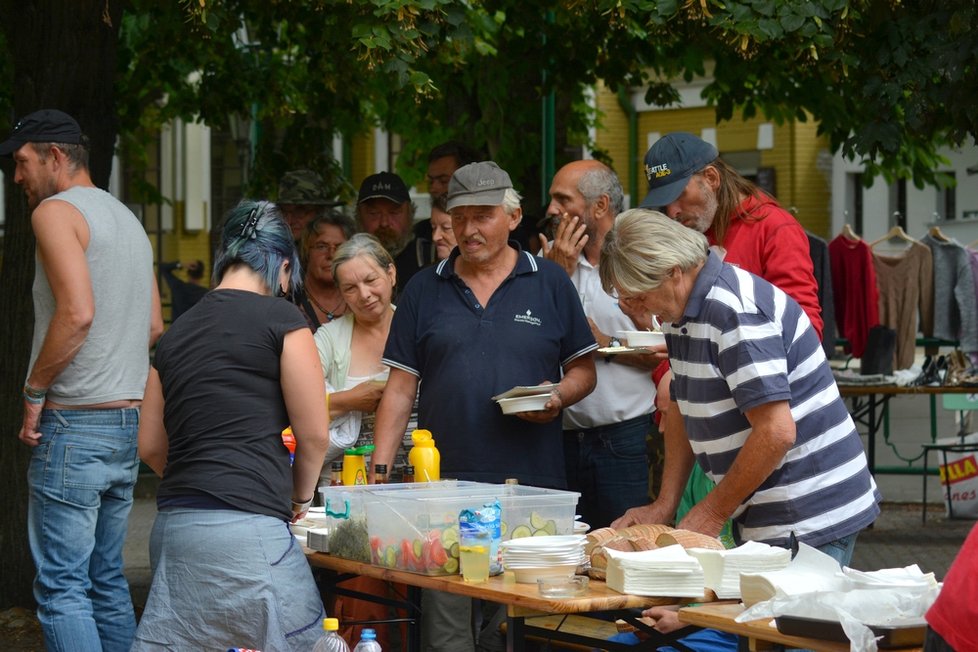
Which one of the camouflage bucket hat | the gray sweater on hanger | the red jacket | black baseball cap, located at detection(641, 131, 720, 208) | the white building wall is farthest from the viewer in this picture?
the white building wall

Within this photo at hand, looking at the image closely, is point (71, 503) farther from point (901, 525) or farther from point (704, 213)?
point (901, 525)

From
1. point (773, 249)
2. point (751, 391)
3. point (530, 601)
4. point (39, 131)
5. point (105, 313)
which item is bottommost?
point (530, 601)

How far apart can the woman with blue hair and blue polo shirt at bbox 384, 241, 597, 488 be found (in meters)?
1.11

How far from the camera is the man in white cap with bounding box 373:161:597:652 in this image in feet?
16.7

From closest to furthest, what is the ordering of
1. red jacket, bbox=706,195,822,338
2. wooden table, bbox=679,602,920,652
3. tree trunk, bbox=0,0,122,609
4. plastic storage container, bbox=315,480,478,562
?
wooden table, bbox=679,602,920,652, plastic storage container, bbox=315,480,478,562, red jacket, bbox=706,195,822,338, tree trunk, bbox=0,0,122,609

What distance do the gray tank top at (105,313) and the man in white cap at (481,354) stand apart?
3.17ft

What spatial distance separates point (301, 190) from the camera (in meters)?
7.30

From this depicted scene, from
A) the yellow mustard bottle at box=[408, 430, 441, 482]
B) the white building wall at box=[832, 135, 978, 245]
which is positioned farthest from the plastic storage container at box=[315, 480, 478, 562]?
the white building wall at box=[832, 135, 978, 245]

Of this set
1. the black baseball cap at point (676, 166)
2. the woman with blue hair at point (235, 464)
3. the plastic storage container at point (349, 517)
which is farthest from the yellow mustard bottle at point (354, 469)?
the black baseball cap at point (676, 166)

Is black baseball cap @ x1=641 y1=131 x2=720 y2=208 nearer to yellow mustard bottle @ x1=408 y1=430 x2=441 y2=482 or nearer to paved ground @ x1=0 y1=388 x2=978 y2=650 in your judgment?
yellow mustard bottle @ x1=408 y1=430 x2=441 y2=482

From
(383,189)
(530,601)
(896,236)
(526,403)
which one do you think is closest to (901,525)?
(896,236)

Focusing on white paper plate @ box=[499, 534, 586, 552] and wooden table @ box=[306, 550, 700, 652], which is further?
white paper plate @ box=[499, 534, 586, 552]

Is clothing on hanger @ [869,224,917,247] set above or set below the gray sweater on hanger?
above

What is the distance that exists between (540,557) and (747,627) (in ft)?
2.41
